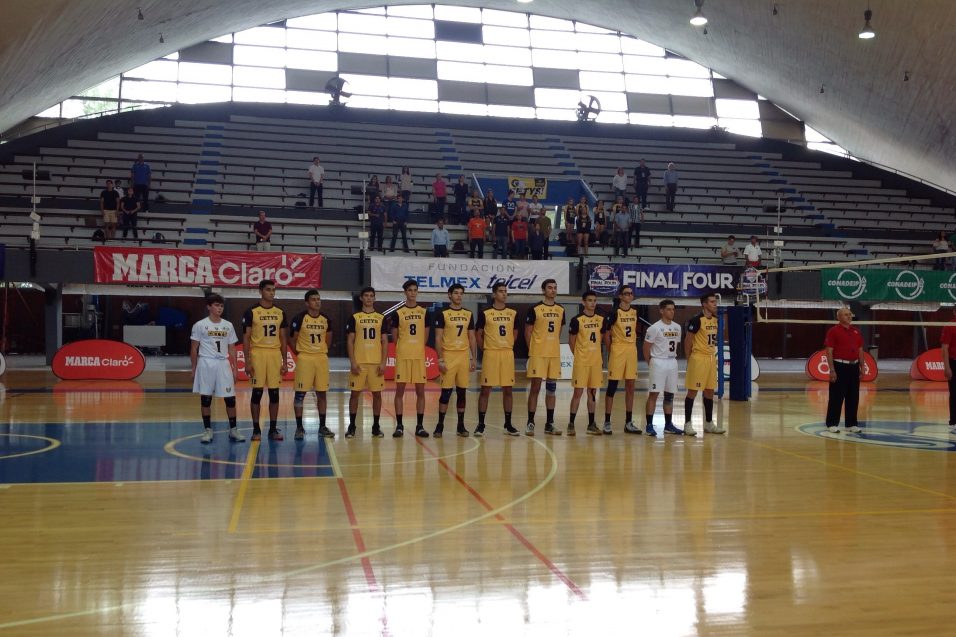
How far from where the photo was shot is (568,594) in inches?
173

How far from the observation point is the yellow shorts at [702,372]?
10.5 metres

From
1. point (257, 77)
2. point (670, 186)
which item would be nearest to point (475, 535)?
point (670, 186)

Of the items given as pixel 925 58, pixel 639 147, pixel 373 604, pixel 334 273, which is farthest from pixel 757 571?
pixel 639 147

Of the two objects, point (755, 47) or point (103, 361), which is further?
point (755, 47)

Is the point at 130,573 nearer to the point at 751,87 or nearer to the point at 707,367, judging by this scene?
the point at 707,367

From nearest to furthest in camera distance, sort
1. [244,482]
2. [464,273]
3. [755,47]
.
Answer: [244,482] → [464,273] → [755,47]

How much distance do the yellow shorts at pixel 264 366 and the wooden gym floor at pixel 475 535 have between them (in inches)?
31.5

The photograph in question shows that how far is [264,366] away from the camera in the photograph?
9523 mm

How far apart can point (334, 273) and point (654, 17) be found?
18719 millimetres

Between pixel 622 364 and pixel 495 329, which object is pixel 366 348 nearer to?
pixel 495 329

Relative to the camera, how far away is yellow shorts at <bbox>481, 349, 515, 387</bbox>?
10016 millimetres

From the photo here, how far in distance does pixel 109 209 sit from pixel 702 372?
1736cm

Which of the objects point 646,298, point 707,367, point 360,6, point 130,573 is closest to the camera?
point 130,573

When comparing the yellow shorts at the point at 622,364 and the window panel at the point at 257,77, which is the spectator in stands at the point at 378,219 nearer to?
the window panel at the point at 257,77
